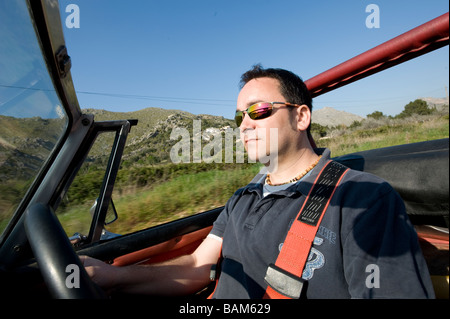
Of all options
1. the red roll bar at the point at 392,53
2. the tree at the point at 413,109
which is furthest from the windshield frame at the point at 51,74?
the tree at the point at 413,109

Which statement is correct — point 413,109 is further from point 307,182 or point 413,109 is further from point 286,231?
point 286,231

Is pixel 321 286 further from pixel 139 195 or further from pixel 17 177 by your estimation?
pixel 139 195

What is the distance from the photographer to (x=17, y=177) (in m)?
1.33

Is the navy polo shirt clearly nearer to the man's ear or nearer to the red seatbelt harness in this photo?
the red seatbelt harness

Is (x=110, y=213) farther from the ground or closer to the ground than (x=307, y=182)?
closer to the ground

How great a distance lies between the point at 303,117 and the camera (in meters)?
1.71

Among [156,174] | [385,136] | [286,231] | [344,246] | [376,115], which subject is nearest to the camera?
[344,246]

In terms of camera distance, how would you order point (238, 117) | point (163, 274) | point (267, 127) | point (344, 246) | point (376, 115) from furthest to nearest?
point (376, 115), point (238, 117), point (267, 127), point (163, 274), point (344, 246)

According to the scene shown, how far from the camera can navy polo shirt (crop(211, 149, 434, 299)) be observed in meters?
0.95

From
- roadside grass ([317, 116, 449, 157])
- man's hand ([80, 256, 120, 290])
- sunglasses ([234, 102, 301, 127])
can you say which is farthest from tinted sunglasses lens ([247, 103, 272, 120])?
man's hand ([80, 256, 120, 290])

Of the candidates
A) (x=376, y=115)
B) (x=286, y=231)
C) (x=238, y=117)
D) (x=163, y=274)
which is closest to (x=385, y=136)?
(x=376, y=115)

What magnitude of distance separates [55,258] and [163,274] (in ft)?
2.83

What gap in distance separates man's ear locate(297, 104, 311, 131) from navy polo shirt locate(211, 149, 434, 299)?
1.00ft

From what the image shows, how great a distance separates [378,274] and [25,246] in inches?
60.6
